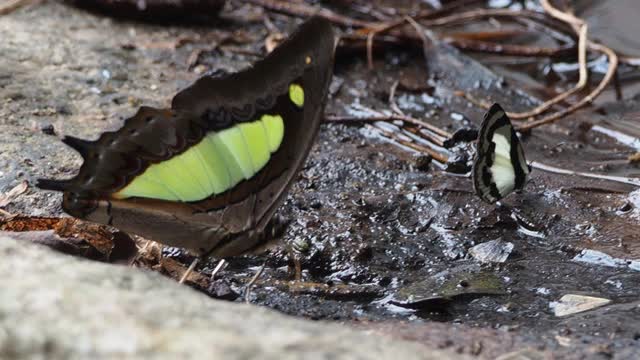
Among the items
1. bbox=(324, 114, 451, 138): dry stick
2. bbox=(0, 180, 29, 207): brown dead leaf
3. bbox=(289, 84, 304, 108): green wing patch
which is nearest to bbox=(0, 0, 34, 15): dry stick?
bbox=(0, 180, 29, 207): brown dead leaf

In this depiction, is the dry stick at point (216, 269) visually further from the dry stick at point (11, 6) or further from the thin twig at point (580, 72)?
the dry stick at point (11, 6)

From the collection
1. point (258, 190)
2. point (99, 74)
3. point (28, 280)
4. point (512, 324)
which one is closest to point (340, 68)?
point (99, 74)

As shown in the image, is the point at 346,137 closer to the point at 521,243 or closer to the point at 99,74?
the point at 521,243

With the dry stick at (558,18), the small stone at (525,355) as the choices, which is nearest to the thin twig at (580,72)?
the dry stick at (558,18)

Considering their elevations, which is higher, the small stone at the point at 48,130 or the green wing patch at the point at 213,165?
the green wing patch at the point at 213,165

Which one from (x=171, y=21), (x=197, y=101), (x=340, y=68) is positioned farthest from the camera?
(x=171, y=21)

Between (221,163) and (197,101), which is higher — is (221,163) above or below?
below

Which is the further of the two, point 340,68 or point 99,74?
point 340,68
